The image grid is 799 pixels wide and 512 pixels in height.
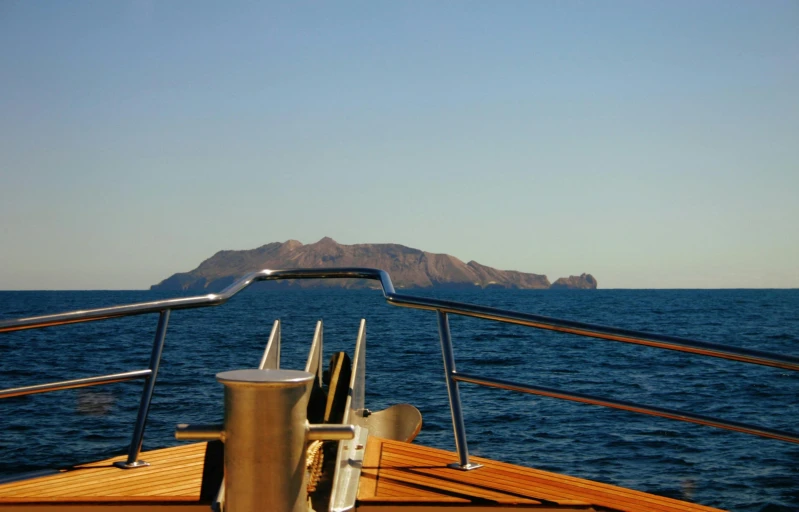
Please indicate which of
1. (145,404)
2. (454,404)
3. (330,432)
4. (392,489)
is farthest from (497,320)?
(145,404)

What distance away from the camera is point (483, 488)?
2.67 meters

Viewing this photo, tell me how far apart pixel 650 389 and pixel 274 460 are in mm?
22019

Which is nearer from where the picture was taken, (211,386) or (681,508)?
(681,508)

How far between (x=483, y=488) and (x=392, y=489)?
345 millimetres

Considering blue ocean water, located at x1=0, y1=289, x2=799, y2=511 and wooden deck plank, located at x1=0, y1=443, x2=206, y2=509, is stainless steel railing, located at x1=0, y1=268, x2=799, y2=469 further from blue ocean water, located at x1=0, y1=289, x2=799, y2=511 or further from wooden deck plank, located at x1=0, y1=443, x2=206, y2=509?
blue ocean water, located at x1=0, y1=289, x2=799, y2=511

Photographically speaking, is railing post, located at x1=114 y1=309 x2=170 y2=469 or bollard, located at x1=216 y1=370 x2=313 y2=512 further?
railing post, located at x1=114 y1=309 x2=170 y2=469

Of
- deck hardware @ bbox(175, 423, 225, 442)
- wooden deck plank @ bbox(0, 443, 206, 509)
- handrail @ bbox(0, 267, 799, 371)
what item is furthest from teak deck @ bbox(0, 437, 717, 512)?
deck hardware @ bbox(175, 423, 225, 442)

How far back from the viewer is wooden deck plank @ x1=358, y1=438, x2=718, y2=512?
2.49m

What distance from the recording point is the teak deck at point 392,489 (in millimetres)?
2395

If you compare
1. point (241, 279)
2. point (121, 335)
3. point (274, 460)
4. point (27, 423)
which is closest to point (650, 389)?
point (27, 423)

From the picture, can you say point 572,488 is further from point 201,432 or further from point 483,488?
point 201,432

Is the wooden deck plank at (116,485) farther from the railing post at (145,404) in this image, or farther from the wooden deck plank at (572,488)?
the wooden deck plank at (572,488)

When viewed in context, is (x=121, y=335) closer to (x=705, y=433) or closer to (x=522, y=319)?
(x=705, y=433)

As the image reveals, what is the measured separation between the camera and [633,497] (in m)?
2.71
